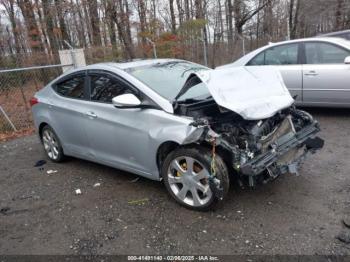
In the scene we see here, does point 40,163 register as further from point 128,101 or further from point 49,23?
point 49,23

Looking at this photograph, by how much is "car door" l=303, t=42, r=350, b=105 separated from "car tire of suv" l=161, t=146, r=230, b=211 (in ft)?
12.5

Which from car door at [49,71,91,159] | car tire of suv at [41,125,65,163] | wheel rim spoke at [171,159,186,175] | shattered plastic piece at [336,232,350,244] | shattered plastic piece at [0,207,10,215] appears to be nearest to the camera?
shattered plastic piece at [336,232,350,244]

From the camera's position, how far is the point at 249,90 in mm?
3719

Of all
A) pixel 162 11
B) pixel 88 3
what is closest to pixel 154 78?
pixel 88 3

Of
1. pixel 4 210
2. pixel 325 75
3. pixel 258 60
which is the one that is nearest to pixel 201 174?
pixel 4 210

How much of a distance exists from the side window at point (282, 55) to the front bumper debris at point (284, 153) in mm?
3093

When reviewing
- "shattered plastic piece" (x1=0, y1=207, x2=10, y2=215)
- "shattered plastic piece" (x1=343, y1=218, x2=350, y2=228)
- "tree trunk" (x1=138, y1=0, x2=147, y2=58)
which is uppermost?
"tree trunk" (x1=138, y1=0, x2=147, y2=58)

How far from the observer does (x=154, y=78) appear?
4.20 m

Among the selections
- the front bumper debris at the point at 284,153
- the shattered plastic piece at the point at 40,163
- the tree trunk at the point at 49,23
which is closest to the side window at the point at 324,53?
the front bumper debris at the point at 284,153

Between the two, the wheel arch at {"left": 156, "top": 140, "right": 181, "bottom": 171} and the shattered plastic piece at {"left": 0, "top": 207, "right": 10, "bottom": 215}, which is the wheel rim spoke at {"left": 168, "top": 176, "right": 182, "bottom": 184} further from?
the shattered plastic piece at {"left": 0, "top": 207, "right": 10, "bottom": 215}

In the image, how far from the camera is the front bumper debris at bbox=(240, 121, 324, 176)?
3.17m

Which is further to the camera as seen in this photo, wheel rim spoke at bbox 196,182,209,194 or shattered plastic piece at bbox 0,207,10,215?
shattered plastic piece at bbox 0,207,10,215

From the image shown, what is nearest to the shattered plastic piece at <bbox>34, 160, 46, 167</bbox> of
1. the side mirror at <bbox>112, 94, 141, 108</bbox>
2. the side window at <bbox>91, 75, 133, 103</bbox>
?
the side window at <bbox>91, 75, 133, 103</bbox>

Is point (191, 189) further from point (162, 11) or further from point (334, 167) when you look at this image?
point (162, 11)
